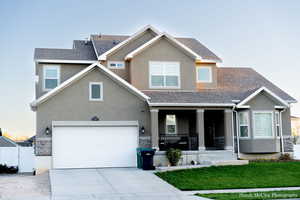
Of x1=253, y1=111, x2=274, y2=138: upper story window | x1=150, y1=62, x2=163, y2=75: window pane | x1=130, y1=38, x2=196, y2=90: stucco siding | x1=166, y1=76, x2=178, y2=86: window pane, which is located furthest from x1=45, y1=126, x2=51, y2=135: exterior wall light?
x1=253, y1=111, x2=274, y2=138: upper story window

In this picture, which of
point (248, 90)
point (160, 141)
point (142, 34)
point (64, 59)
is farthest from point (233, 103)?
point (64, 59)

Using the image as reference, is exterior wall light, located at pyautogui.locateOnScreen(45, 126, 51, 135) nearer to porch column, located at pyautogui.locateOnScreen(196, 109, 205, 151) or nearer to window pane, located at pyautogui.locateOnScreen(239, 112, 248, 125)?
porch column, located at pyautogui.locateOnScreen(196, 109, 205, 151)

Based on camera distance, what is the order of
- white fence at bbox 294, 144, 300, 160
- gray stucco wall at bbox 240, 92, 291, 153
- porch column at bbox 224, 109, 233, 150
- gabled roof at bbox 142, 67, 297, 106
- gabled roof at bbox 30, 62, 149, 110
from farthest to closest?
white fence at bbox 294, 144, 300, 160 → gray stucco wall at bbox 240, 92, 291, 153 → porch column at bbox 224, 109, 233, 150 → gabled roof at bbox 142, 67, 297, 106 → gabled roof at bbox 30, 62, 149, 110

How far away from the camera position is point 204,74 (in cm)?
2716

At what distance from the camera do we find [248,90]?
26375 mm

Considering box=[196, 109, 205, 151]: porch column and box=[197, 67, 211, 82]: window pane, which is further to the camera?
box=[197, 67, 211, 82]: window pane

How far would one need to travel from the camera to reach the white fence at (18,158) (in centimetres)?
2389

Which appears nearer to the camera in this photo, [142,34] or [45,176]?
[45,176]

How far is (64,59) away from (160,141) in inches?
290

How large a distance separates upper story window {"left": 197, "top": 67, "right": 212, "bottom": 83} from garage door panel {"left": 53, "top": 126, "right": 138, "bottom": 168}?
6151 millimetres

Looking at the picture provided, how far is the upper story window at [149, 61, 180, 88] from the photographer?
25.3 meters

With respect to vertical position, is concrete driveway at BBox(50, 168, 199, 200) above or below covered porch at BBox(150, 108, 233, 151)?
below

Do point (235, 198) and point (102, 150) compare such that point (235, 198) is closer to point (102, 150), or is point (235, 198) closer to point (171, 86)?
point (102, 150)

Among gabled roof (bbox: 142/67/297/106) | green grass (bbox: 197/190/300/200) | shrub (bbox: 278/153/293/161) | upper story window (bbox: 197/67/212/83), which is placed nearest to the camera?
green grass (bbox: 197/190/300/200)
